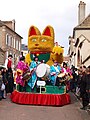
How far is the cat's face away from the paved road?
3116mm

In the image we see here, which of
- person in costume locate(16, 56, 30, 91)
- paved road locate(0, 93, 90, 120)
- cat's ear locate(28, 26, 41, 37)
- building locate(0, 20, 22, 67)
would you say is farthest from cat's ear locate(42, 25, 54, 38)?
building locate(0, 20, 22, 67)

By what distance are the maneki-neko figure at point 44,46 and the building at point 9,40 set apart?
33.9 metres

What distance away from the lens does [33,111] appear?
11883 millimetres

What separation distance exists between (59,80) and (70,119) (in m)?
4.44

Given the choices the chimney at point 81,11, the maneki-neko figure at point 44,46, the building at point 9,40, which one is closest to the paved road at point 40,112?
the maneki-neko figure at point 44,46

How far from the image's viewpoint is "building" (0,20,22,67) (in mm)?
51862

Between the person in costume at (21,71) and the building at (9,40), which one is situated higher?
the building at (9,40)

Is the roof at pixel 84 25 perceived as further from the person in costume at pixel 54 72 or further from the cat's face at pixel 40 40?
the person in costume at pixel 54 72

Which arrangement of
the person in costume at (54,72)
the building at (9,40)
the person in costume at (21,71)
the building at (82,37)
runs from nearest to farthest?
the person in costume at (21,71), the person in costume at (54,72), the building at (82,37), the building at (9,40)

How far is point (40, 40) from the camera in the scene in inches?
591

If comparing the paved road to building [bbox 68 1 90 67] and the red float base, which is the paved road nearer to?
the red float base

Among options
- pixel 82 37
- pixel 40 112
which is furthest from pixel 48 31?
pixel 82 37

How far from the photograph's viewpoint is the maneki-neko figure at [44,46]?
14992 millimetres

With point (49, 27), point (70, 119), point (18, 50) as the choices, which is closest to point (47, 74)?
point (49, 27)
